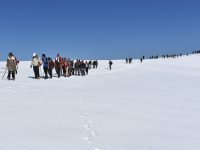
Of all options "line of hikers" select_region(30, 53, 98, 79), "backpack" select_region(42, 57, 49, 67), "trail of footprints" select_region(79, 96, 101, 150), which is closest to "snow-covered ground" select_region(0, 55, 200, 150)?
"trail of footprints" select_region(79, 96, 101, 150)

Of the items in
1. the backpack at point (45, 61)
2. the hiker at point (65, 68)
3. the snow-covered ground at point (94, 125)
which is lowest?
the snow-covered ground at point (94, 125)

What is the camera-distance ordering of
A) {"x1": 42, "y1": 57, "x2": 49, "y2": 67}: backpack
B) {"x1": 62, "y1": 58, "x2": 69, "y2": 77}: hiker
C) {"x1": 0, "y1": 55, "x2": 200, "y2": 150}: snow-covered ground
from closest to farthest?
{"x1": 0, "y1": 55, "x2": 200, "y2": 150}: snow-covered ground
{"x1": 42, "y1": 57, "x2": 49, "y2": 67}: backpack
{"x1": 62, "y1": 58, "x2": 69, "y2": 77}: hiker

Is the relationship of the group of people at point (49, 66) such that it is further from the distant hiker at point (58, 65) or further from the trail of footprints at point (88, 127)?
the trail of footprints at point (88, 127)

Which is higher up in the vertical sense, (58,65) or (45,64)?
(45,64)

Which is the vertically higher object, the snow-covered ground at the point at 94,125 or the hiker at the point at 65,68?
the hiker at the point at 65,68

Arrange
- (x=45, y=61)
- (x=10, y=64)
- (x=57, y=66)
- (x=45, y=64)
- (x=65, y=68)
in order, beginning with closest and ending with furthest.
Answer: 1. (x=10, y=64)
2. (x=45, y=64)
3. (x=45, y=61)
4. (x=57, y=66)
5. (x=65, y=68)

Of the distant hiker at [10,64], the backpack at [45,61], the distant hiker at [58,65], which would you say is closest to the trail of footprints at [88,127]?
the distant hiker at [10,64]

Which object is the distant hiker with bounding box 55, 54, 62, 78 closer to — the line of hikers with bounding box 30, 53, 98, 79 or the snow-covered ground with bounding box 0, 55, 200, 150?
the line of hikers with bounding box 30, 53, 98, 79

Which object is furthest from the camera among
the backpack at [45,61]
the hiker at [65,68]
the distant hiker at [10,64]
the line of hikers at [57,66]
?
the hiker at [65,68]

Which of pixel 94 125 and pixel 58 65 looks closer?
pixel 94 125

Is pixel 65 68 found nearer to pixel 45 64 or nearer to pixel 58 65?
pixel 58 65

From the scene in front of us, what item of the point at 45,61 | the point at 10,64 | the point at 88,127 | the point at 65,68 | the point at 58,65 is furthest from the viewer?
the point at 65,68

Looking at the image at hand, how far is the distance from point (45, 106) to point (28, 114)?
1.69 metres

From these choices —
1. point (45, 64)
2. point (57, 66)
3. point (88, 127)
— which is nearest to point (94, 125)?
point (88, 127)
